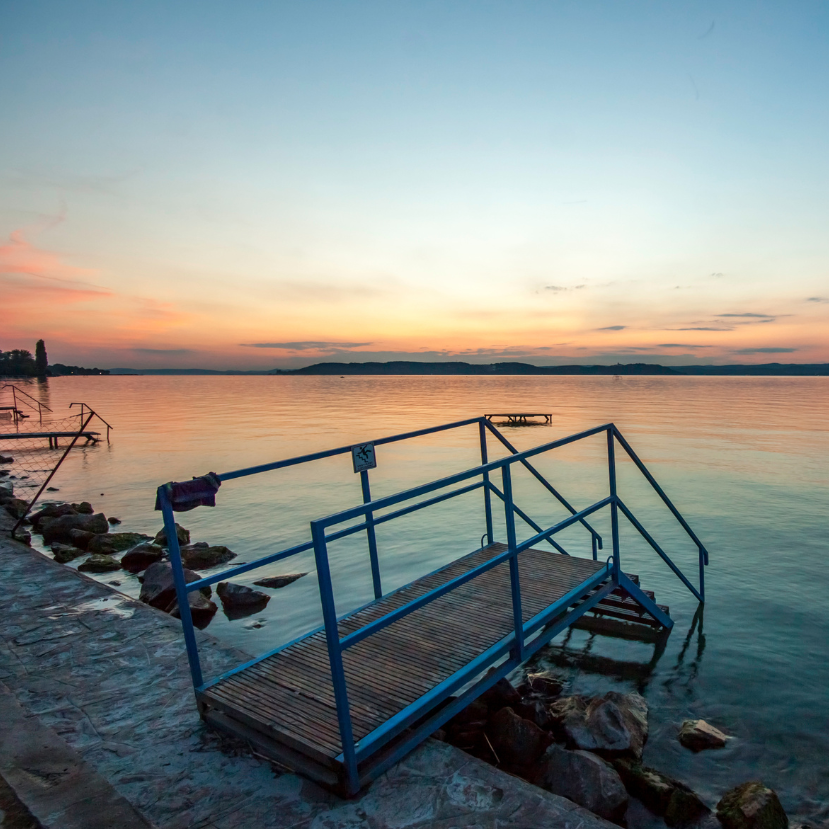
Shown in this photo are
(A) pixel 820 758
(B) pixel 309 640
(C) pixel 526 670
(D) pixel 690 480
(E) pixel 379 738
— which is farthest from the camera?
(D) pixel 690 480

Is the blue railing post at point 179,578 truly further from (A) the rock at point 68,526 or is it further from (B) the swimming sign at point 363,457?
(A) the rock at point 68,526

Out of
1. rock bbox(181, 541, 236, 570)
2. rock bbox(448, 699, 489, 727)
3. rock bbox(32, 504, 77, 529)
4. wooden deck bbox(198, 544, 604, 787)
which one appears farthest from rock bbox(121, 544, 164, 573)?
rock bbox(448, 699, 489, 727)

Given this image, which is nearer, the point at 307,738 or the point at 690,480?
Result: the point at 307,738

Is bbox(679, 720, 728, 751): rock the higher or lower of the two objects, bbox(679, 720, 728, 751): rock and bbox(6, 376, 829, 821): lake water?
the higher

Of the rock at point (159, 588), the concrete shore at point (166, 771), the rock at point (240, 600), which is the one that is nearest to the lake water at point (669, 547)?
the rock at point (240, 600)

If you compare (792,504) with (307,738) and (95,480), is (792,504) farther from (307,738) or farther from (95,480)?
(95,480)

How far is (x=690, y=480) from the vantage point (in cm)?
1984

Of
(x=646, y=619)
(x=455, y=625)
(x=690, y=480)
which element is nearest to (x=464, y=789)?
(x=455, y=625)

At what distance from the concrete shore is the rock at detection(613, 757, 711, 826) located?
59.2 inches

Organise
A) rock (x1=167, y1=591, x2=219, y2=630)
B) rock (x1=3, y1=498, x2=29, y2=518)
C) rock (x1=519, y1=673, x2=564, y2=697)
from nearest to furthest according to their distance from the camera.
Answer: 1. rock (x1=519, y1=673, x2=564, y2=697)
2. rock (x1=167, y1=591, x2=219, y2=630)
3. rock (x1=3, y1=498, x2=29, y2=518)

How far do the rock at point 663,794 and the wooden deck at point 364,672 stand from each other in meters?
1.34

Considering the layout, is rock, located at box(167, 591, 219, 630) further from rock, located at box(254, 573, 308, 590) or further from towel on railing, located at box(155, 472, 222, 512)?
towel on railing, located at box(155, 472, 222, 512)

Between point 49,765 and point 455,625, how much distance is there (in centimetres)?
282

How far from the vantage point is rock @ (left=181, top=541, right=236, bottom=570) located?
10.2 m
